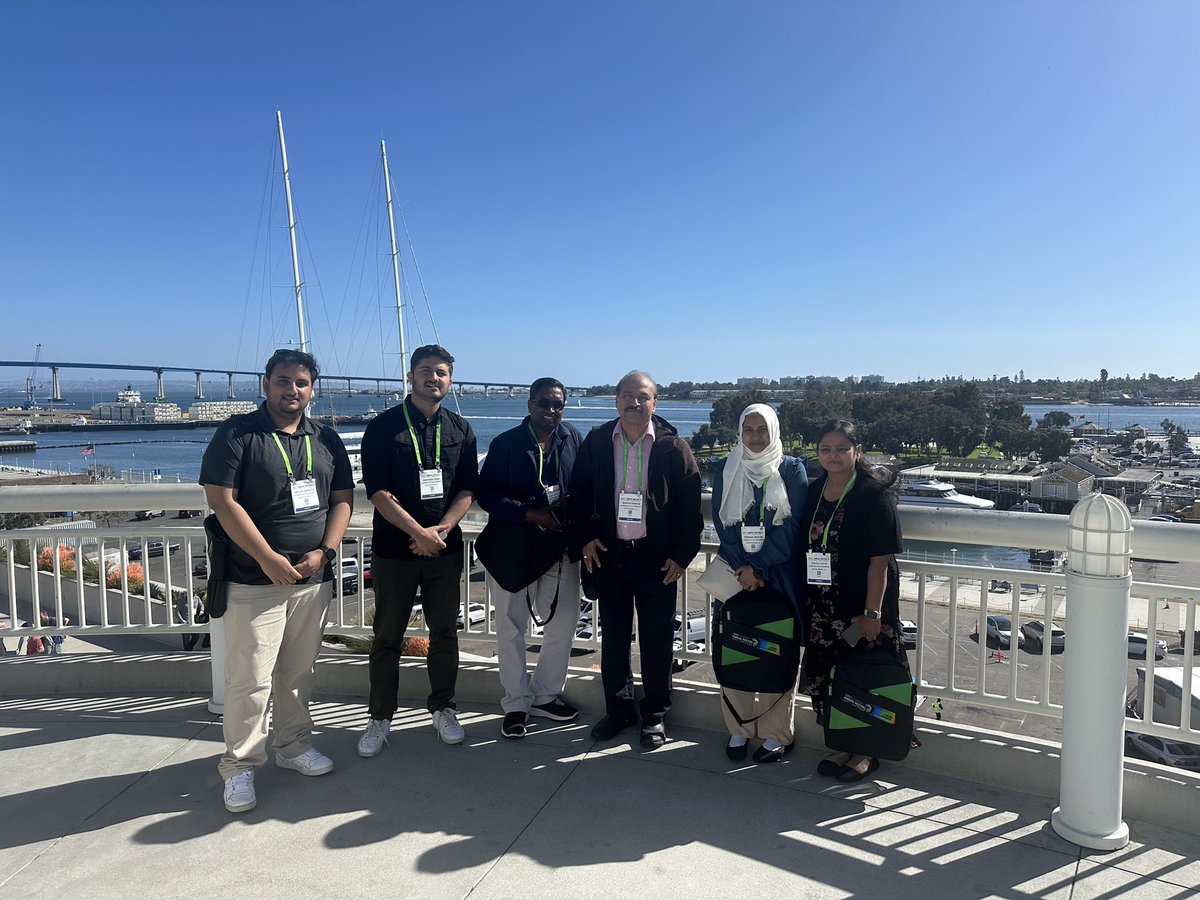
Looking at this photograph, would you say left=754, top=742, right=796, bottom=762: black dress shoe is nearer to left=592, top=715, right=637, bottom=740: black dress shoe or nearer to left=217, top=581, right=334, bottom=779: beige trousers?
left=592, top=715, right=637, bottom=740: black dress shoe

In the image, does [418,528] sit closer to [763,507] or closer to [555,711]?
[555,711]

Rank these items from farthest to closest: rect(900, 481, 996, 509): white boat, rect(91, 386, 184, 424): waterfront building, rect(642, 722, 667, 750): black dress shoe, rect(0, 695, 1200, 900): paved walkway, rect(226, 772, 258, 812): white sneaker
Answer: rect(91, 386, 184, 424): waterfront building
rect(900, 481, 996, 509): white boat
rect(642, 722, 667, 750): black dress shoe
rect(226, 772, 258, 812): white sneaker
rect(0, 695, 1200, 900): paved walkway

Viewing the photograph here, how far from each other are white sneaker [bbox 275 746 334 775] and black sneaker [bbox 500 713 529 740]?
764 mm

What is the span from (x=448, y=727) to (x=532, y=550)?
2.89ft

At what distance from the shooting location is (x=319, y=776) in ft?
9.73

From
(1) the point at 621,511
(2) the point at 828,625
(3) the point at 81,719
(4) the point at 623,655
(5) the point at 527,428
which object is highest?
(5) the point at 527,428

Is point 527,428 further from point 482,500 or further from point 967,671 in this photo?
point 967,671

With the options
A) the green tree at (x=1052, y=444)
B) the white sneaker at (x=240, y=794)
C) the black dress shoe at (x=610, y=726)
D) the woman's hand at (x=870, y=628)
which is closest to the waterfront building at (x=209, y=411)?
the green tree at (x=1052, y=444)

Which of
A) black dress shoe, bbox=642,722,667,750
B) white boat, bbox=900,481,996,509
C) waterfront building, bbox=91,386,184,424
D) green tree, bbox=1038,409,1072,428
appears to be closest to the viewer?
black dress shoe, bbox=642,722,667,750

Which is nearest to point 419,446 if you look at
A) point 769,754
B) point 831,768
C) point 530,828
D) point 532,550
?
point 532,550

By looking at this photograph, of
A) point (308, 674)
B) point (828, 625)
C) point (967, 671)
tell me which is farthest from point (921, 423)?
point (308, 674)

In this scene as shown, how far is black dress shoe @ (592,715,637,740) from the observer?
328 cm

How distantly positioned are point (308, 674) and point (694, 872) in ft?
5.84

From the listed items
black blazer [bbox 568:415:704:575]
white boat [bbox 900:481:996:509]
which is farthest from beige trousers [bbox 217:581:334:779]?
white boat [bbox 900:481:996:509]
